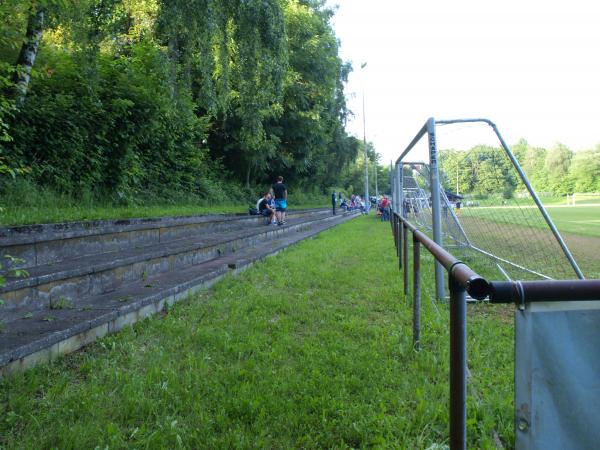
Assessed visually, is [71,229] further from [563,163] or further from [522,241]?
[563,163]

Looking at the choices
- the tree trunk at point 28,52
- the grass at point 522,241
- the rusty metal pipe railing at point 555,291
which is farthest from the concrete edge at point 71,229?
the grass at point 522,241

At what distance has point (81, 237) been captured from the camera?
200 inches

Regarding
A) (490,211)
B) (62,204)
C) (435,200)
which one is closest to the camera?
(435,200)

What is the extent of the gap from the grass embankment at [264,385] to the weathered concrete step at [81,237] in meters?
1.33

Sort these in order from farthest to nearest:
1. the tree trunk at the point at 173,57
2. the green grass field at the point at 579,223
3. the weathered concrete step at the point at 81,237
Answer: the green grass field at the point at 579,223 → the tree trunk at the point at 173,57 → the weathered concrete step at the point at 81,237

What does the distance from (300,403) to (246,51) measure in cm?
581

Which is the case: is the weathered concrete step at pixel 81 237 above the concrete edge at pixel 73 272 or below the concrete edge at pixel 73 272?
above

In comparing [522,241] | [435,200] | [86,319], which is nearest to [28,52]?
[86,319]

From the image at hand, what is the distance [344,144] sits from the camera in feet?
103

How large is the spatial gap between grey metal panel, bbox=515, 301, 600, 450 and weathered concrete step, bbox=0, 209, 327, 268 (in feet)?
13.3

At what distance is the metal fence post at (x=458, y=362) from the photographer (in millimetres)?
1363

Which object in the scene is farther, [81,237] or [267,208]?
[267,208]

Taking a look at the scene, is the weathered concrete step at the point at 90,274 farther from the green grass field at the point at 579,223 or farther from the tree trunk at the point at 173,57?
the green grass field at the point at 579,223

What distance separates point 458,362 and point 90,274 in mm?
3766
